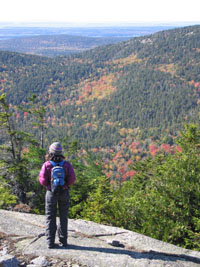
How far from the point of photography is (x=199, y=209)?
9828 millimetres

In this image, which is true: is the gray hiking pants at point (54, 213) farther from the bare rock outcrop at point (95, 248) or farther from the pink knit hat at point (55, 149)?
the pink knit hat at point (55, 149)

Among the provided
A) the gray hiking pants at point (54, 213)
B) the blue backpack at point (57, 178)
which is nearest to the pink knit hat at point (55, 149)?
the blue backpack at point (57, 178)

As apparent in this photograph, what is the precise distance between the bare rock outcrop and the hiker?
47 cm

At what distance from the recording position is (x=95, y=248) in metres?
7.48

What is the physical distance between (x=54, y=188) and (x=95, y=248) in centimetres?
217

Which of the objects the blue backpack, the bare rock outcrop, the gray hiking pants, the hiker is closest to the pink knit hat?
the hiker

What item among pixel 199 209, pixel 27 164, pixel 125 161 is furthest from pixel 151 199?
pixel 125 161

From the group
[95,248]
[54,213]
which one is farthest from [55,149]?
[95,248]

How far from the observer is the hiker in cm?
696

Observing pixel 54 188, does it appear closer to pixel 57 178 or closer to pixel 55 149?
pixel 57 178

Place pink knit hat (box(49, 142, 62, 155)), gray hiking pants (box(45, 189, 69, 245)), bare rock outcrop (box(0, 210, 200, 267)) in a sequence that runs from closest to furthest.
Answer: bare rock outcrop (box(0, 210, 200, 267)) < pink knit hat (box(49, 142, 62, 155)) < gray hiking pants (box(45, 189, 69, 245))

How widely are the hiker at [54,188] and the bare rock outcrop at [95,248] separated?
467mm

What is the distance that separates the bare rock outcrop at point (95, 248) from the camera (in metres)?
6.79

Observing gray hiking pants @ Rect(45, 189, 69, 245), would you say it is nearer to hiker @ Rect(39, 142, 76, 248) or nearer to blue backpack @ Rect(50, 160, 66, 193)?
hiker @ Rect(39, 142, 76, 248)
